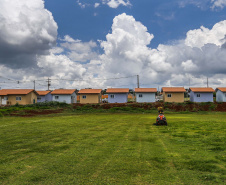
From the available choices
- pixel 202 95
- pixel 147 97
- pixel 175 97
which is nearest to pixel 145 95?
pixel 147 97

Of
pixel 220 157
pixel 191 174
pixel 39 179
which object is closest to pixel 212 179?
pixel 191 174

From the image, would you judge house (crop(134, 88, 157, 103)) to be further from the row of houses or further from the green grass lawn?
the green grass lawn

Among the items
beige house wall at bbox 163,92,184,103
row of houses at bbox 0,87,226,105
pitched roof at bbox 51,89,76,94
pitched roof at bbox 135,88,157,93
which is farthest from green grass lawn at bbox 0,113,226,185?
pitched roof at bbox 51,89,76,94

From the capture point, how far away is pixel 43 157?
7523 mm

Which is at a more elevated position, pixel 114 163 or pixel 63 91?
pixel 63 91

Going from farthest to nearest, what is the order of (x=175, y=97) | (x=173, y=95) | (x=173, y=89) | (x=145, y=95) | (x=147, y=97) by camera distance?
(x=145, y=95) < (x=147, y=97) < (x=173, y=89) < (x=173, y=95) < (x=175, y=97)

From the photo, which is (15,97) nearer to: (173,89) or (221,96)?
(173,89)

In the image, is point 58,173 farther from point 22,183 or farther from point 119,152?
point 119,152

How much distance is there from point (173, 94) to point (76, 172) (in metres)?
56.7

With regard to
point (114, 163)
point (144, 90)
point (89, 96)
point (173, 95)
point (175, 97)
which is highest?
point (144, 90)

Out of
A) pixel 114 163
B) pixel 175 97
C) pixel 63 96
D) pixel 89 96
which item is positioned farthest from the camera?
pixel 63 96

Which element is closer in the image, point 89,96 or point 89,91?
point 89,96

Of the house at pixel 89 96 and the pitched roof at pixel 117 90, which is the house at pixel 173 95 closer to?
the pitched roof at pixel 117 90

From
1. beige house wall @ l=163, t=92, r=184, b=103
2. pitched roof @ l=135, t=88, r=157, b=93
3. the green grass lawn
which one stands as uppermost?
pitched roof @ l=135, t=88, r=157, b=93
